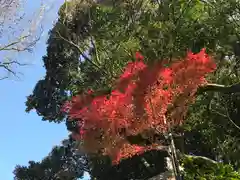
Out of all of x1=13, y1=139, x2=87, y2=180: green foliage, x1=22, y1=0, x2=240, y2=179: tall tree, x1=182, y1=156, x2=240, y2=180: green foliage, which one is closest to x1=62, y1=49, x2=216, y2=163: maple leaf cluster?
x1=182, y1=156, x2=240, y2=180: green foliage

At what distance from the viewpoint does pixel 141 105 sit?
7.44 m

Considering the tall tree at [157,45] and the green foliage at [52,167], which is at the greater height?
the green foliage at [52,167]

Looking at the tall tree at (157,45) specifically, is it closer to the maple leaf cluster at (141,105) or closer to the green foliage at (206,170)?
the green foliage at (206,170)

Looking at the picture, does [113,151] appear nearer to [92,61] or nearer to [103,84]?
[103,84]

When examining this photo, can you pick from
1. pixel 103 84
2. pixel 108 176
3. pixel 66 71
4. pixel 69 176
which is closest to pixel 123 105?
pixel 103 84

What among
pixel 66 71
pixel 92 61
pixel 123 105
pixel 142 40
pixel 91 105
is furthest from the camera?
pixel 66 71

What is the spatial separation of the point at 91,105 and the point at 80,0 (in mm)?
9819

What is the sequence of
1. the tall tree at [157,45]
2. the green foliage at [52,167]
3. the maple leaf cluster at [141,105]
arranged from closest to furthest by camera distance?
1. the maple leaf cluster at [141,105]
2. the tall tree at [157,45]
3. the green foliage at [52,167]

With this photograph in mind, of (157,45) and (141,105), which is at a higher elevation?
(157,45)

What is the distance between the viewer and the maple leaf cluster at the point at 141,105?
7.51 metres

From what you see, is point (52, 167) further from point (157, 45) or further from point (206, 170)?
point (206, 170)

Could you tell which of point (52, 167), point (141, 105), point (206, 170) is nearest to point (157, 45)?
point (141, 105)

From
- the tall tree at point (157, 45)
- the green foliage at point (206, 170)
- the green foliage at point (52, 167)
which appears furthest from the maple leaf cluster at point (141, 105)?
the green foliage at point (52, 167)

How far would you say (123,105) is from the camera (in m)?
7.71
